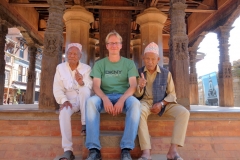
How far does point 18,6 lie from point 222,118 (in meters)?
8.79

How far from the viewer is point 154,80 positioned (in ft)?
9.53

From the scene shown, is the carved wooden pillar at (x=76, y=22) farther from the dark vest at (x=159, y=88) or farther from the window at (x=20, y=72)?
the window at (x=20, y=72)

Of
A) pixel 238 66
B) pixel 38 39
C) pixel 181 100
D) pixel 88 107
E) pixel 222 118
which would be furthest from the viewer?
pixel 238 66

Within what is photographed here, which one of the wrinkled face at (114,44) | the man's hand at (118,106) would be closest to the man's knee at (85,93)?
the man's hand at (118,106)

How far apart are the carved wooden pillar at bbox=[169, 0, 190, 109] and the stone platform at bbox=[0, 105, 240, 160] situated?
30.4 inches

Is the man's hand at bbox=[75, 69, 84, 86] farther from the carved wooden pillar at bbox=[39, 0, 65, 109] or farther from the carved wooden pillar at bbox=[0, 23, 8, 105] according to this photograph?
the carved wooden pillar at bbox=[0, 23, 8, 105]

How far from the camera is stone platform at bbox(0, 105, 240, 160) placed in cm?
305

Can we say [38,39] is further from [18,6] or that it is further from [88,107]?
[88,107]

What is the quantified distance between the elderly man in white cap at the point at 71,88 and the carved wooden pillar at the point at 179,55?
77.9 inches

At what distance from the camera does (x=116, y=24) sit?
833 cm

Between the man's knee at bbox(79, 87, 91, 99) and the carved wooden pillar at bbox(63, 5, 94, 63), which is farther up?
the carved wooden pillar at bbox(63, 5, 94, 63)

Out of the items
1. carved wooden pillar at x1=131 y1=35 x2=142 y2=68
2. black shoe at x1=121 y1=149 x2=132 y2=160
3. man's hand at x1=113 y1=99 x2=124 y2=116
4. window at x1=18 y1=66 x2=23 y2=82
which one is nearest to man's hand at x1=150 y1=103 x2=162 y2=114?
man's hand at x1=113 y1=99 x2=124 y2=116

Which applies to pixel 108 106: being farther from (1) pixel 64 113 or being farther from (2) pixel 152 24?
(2) pixel 152 24

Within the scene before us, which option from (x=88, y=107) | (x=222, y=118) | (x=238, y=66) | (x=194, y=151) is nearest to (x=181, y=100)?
(x=222, y=118)
